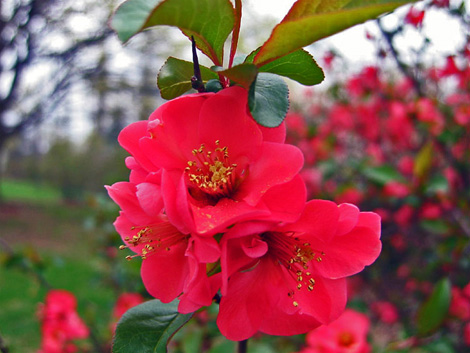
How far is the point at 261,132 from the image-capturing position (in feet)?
1.72

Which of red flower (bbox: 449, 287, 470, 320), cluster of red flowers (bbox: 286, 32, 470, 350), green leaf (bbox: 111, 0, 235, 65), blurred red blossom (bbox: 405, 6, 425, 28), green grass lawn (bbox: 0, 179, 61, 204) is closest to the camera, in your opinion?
green leaf (bbox: 111, 0, 235, 65)

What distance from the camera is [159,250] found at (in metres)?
0.55

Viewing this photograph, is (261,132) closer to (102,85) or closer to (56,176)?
(102,85)

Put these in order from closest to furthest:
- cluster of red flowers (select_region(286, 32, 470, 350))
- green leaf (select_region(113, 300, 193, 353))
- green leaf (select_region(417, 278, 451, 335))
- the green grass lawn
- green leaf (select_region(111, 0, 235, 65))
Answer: green leaf (select_region(111, 0, 235, 65))
green leaf (select_region(113, 300, 193, 353))
green leaf (select_region(417, 278, 451, 335))
cluster of red flowers (select_region(286, 32, 470, 350))
the green grass lawn

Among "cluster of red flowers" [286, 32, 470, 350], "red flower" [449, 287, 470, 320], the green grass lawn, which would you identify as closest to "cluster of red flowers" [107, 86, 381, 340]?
"cluster of red flowers" [286, 32, 470, 350]

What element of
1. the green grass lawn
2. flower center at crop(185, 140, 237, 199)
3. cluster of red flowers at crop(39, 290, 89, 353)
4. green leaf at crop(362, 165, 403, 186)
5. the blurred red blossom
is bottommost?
the green grass lawn

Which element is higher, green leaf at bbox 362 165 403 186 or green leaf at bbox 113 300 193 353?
green leaf at bbox 113 300 193 353

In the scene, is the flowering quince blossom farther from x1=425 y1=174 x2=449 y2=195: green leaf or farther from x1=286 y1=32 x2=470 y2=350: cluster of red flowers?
x1=425 y1=174 x2=449 y2=195: green leaf

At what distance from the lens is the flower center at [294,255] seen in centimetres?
52

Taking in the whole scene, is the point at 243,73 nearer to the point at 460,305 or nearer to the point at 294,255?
the point at 294,255

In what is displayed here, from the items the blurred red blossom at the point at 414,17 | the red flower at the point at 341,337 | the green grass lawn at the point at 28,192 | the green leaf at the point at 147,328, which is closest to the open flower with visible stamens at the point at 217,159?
the green leaf at the point at 147,328

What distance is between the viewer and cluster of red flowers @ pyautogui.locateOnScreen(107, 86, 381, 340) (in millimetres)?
481

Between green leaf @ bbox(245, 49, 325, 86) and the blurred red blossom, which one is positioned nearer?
green leaf @ bbox(245, 49, 325, 86)

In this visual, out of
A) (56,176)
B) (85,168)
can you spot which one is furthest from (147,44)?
(56,176)
